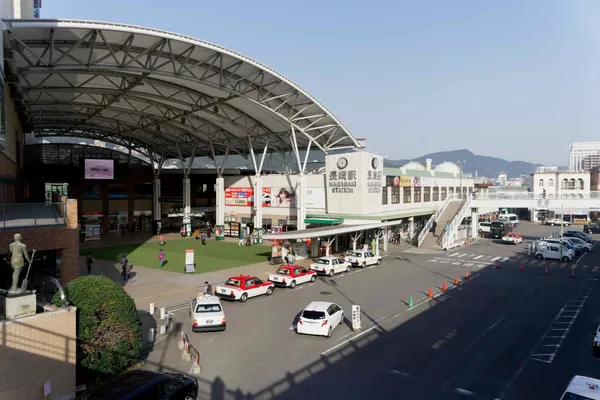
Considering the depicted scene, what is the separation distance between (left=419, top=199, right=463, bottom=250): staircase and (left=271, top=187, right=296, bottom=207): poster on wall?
14995mm

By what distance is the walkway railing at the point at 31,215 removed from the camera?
55.8 feet

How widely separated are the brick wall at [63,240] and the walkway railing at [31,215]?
272 millimetres

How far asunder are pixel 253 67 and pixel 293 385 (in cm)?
2695

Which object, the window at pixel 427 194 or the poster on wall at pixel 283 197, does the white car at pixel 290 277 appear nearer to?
the poster on wall at pixel 283 197

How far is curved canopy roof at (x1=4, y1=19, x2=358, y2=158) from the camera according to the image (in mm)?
27438

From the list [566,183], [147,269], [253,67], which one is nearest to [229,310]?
[147,269]

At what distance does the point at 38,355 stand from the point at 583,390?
45.2 feet

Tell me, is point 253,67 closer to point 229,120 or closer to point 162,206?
point 229,120

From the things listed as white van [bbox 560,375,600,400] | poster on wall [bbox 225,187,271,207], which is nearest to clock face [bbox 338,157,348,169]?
poster on wall [bbox 225,187,271,207]

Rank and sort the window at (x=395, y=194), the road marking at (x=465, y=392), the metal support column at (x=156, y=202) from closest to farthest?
the road marking at (x=465, y=392) → the window at (x=395, y=194) → the metal support column at (x=156, y=202)

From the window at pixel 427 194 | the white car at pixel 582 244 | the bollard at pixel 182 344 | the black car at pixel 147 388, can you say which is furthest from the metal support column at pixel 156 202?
the black car at pixel 147 388

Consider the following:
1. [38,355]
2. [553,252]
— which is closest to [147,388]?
[38,355]

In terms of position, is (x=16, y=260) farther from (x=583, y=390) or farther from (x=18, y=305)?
(x=583, y=390)

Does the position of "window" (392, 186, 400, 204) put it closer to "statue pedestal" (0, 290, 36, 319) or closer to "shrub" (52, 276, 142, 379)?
"shrub" (52, 276, 142, 379)
